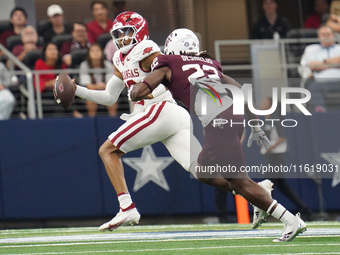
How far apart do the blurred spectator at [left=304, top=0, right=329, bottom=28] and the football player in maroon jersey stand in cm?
650

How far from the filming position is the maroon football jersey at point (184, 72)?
190 inches

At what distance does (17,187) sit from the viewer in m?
8.41

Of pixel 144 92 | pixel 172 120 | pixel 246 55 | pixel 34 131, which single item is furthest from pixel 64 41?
pixel 144 92

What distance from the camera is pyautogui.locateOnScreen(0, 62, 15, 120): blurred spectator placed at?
833 centimetres

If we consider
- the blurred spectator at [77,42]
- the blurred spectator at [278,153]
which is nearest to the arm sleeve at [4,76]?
the blurred spectator at [77,42]

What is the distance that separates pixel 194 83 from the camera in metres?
4.85

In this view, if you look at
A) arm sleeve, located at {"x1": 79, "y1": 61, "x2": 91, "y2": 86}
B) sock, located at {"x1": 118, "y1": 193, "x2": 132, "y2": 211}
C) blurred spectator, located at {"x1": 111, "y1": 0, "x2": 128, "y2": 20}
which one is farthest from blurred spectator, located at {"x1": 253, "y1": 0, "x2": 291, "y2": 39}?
sock, located at {"x1": 118, "y1": 193, "x2": 132, "y2": 211}

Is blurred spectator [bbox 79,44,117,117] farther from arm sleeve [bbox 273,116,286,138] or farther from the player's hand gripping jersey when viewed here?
the player's hand gripping jersey

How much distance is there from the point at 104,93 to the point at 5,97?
3015 mm

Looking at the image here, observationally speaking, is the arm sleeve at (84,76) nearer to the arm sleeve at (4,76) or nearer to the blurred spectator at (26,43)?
the arm sleeve at (4,76)

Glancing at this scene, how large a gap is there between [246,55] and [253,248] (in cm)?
743

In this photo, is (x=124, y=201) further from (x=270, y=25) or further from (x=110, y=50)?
(x=270, y=25)

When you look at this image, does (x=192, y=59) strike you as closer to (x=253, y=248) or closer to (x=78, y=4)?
(x=253, y=248)

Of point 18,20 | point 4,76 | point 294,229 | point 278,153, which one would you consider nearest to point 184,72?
point 294,229
